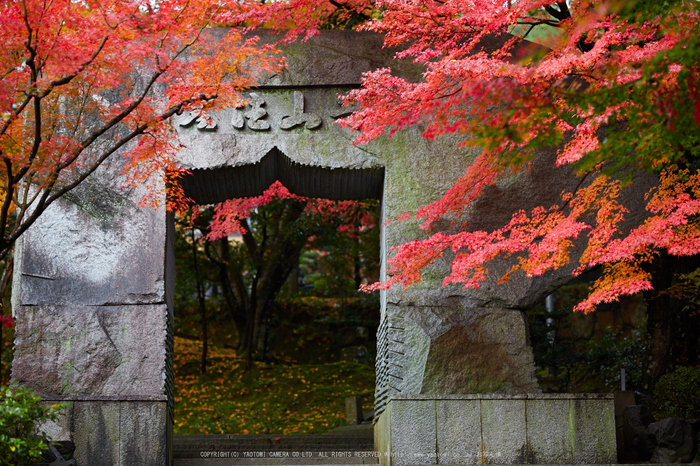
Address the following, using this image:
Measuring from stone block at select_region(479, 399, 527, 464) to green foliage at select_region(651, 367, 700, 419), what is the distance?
2914 mm

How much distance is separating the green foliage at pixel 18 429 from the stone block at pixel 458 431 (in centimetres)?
398

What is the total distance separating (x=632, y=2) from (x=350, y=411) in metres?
9.10

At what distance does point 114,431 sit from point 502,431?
4251mm

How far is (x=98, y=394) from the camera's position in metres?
7.49

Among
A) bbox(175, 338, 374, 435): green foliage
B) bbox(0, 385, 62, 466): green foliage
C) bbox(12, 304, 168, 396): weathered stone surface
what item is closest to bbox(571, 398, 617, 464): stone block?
bbox(12, 304, 168, 396): weathered stone surface

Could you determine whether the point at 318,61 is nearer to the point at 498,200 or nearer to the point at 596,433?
the point at 498,200

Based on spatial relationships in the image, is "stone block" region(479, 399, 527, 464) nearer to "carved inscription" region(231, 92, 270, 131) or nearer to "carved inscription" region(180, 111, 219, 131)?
"carved inscription" region(231, 92, 270, 131)

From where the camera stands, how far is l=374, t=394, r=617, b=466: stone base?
22.9ft

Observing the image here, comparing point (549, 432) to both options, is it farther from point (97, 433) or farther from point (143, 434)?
point (97, 433)

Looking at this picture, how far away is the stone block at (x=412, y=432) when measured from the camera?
23.1 feet

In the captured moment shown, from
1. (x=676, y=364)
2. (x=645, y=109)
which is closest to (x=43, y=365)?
(x=645, y=109)

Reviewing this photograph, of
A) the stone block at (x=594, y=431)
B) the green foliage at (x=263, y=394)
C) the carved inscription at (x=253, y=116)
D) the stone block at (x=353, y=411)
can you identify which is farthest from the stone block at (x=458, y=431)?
the green foliage at (x=263, y=394)

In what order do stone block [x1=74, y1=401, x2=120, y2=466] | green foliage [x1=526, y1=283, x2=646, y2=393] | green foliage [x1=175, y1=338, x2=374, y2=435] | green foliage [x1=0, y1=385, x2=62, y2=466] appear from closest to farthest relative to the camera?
1. green foliage [x1=0, y1=385, x2=62, y2=466]
2. stone block [x1=74, y1=401, x2=120, y2=466]
3. green foliage [x1=526, y1=283, x2=646, y2=393]
4. green foliage [x1=175, y1=338, x2=374, y2=435]

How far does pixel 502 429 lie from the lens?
23.1ft
